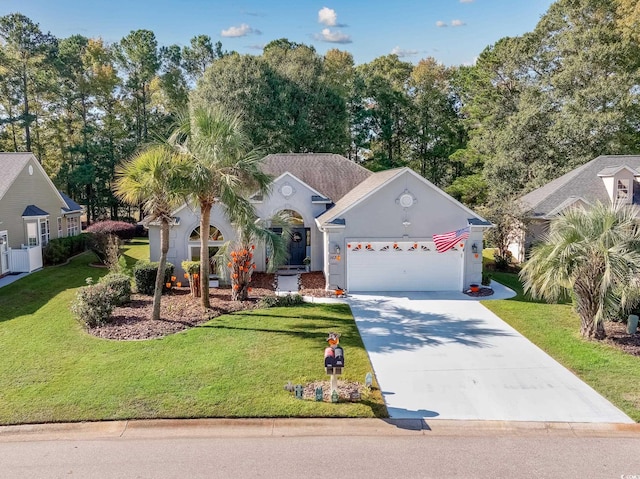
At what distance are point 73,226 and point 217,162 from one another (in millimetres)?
21216

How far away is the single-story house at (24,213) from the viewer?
20.8 metres

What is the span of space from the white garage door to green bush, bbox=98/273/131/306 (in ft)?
27.3

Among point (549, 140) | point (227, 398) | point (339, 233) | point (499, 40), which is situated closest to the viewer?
point (227, 398)

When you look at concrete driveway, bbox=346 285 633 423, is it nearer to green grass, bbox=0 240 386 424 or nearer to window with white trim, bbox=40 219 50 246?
green grass, bbox=0 240 386 424

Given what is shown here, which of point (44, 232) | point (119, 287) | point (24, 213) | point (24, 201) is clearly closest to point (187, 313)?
point (119, 287)

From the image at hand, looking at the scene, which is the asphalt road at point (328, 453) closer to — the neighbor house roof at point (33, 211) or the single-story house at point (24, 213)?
the single-story house at point (24, 213)

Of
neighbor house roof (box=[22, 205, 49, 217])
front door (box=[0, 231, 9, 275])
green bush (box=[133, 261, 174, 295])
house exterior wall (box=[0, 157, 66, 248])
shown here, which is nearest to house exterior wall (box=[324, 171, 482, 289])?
green bush (box=[133, 261, 174, 295])

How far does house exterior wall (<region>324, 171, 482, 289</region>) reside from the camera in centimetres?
1797

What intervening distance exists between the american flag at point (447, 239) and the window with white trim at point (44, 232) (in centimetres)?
2031

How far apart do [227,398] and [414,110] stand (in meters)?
38.4

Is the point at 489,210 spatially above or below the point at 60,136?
below

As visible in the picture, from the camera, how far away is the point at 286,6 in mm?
23109

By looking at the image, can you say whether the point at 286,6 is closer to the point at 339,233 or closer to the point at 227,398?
the point at 339,233

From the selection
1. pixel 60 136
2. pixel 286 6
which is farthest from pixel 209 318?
pixel 60 136
